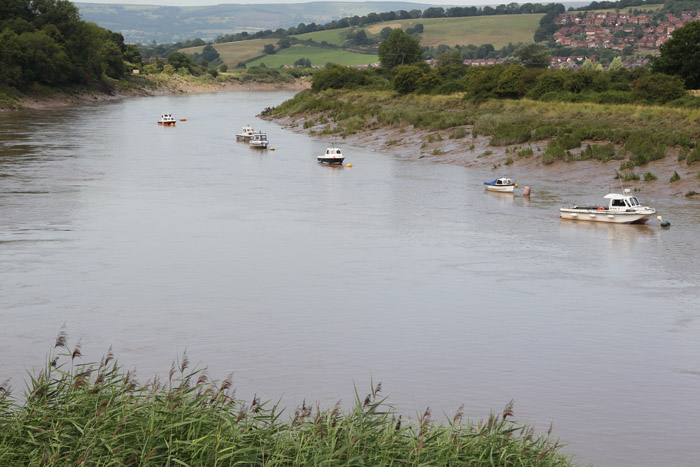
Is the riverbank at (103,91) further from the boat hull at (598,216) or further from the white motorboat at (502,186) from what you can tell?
the boat hull at (598,216)

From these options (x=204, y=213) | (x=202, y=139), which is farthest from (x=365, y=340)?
(x=202, y=139)

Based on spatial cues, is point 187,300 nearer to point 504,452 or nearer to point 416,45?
point 504,452

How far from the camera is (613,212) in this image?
121 ft

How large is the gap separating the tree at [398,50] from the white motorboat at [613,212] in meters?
102

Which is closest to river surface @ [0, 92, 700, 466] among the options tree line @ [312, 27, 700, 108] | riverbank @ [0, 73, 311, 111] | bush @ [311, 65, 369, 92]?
tree line @ [312, 27, 700, 108]

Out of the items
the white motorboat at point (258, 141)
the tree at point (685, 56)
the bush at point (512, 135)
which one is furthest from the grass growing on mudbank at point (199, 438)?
the tree at point (685, 56)

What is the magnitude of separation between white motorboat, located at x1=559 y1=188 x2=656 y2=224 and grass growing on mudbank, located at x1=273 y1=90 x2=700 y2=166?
11.2m

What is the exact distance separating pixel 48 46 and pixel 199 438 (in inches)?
4666

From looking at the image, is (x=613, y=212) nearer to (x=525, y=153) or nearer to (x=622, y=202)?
(x=622, y=202)

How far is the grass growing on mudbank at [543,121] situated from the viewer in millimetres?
50156

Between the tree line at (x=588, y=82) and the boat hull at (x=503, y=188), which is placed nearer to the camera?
the boat hull at (x=503, y=188)

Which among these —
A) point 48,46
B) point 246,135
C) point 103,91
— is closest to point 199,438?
point 246,135

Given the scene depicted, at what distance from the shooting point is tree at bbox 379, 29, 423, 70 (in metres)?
137

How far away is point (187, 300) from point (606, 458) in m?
12.7
